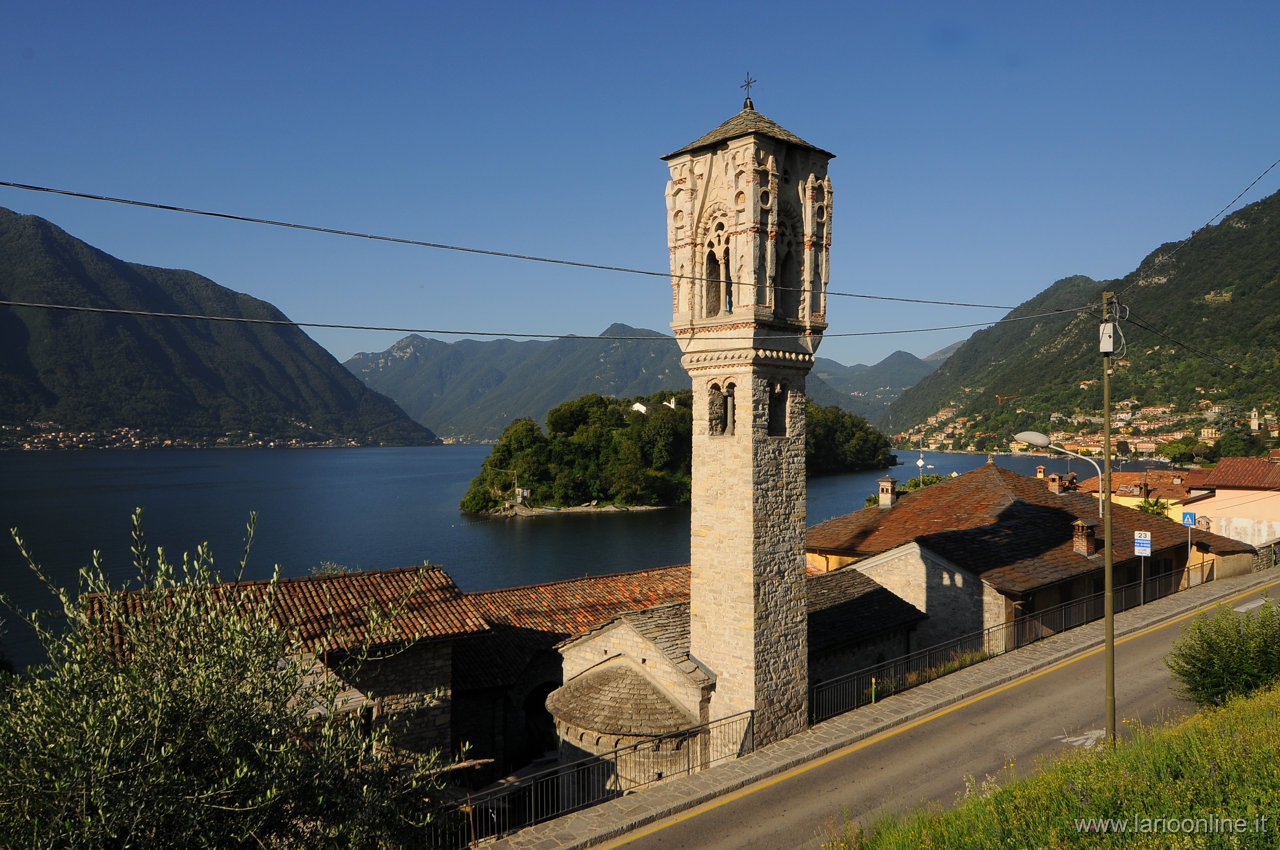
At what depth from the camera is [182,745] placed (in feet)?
22.3

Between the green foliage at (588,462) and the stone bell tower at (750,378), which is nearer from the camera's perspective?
the stone bell tower at (750,378)

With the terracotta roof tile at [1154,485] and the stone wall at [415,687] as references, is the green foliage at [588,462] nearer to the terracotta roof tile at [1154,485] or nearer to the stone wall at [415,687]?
the terracotta roof tile at [1154,485]

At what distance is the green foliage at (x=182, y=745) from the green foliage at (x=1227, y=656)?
1563 centimetres

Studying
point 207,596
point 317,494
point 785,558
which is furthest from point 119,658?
point 317,494

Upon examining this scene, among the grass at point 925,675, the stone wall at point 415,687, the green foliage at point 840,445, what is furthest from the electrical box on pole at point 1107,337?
the green foliage at point 840,445

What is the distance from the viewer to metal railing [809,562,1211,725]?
761 inches

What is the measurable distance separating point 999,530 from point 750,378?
17072mm

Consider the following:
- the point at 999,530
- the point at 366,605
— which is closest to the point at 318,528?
the point at 999,530

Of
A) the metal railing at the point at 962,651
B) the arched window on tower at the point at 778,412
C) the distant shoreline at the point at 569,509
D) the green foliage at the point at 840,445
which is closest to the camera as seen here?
the arched window on tower at the point at 778,412

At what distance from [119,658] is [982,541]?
26.7 m

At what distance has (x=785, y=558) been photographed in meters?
17.3

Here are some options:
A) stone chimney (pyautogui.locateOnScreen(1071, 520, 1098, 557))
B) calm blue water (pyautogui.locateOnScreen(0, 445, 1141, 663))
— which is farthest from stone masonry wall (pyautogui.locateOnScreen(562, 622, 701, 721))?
calm blue water (pyautogui.locateOnScreen(0, 445, 1141, 663))

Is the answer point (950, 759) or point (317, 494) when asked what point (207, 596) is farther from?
point (317, 494)

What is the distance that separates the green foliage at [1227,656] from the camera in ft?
49.3
